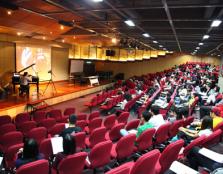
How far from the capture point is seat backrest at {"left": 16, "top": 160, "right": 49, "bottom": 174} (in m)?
3.11

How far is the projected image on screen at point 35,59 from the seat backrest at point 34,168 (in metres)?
14.1

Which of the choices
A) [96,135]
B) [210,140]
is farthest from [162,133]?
[96,135]

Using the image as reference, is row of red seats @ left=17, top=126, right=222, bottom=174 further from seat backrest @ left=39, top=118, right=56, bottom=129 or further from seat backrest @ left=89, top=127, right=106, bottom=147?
seat backrest @ left=39, top=118, right=56, bottom=129

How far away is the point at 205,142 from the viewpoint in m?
4.41

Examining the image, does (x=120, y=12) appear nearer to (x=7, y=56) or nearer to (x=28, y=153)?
(x=28, y=153)

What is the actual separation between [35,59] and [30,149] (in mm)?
15045

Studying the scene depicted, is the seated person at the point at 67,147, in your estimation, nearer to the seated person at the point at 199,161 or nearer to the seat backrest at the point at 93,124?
the seated person at the point at 199,161

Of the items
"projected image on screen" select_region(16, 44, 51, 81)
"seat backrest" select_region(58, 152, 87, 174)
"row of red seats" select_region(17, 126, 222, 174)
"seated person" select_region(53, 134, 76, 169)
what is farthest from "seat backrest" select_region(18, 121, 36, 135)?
"projected image on screen" select_region(16, 44, 51, 81)

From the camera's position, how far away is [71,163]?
3814 mm

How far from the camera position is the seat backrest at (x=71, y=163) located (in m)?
3.72

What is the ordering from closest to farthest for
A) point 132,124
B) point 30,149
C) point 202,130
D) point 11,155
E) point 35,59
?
point 30,149
point 11,155
point 202,130
point 132,124
point 35,59

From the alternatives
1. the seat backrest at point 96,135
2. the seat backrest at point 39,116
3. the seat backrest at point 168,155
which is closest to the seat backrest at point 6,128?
the seat backrest at point 39,116

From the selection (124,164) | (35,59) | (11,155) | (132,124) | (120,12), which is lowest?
(11,155)

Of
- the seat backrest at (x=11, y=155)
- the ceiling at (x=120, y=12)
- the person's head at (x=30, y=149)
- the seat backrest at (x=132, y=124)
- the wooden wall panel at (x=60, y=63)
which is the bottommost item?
the seat backrest at (x=11, y=155)
